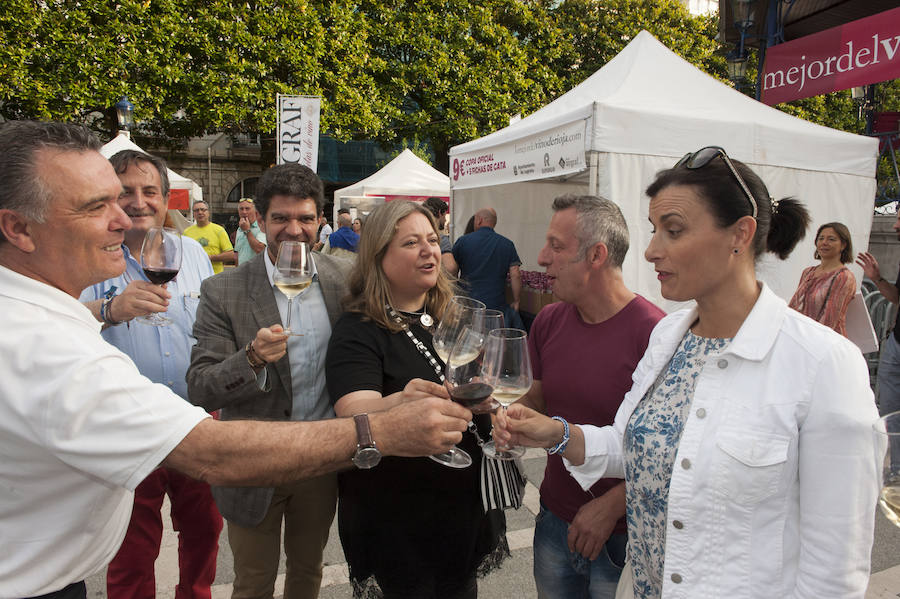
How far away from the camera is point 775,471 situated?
130cm

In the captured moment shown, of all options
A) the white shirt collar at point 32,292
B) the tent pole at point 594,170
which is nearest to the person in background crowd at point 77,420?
the white shirt collar at point 32,292

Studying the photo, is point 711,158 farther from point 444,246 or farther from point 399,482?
point 444,246

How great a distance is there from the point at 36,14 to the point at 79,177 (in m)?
18.8

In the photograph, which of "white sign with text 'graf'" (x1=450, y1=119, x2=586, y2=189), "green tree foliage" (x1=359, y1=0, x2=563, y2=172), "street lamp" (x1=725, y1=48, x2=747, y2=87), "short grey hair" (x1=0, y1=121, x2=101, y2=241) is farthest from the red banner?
"green tree foliage" (x1=359, y1=0, x2=563, y2=172)

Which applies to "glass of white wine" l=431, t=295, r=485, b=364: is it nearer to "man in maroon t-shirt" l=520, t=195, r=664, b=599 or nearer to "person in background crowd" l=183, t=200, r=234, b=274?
"man in maroon t-shirt" l=520, t=195, r=664, b=599

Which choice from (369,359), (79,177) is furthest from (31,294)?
(369,359)

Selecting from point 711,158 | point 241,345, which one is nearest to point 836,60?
point 711,158

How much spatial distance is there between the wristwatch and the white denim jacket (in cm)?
78

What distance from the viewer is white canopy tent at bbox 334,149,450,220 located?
13.2 metres

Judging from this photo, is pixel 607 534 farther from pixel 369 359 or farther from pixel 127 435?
pixel 127 435

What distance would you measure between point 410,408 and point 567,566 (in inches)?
40.9

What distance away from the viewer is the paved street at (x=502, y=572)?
3.07 m

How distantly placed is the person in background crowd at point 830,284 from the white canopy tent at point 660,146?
0.54 meters

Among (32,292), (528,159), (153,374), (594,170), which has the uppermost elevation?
(528,159)
